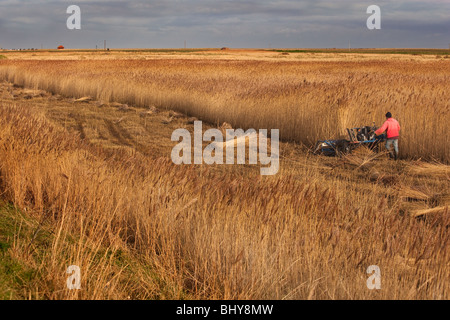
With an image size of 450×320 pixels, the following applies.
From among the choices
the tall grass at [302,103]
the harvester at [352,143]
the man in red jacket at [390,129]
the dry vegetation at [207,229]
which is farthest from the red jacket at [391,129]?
the tall grass at [302,103]

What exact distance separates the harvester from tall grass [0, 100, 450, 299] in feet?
15.0

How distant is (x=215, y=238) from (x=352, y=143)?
6.37 metres

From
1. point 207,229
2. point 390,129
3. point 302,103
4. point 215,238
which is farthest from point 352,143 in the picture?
point 215,238

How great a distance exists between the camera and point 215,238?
3.67 metres

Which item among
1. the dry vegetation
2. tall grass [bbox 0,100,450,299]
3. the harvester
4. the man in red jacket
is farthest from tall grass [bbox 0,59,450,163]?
tall grass [bbox 0,100,450,299]

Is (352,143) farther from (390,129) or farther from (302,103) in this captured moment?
(302,103)

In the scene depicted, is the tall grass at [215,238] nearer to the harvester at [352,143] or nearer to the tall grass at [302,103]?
the harvester at [352,143]

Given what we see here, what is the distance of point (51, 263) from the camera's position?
11.2ft

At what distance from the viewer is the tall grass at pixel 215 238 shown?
322 centimetres

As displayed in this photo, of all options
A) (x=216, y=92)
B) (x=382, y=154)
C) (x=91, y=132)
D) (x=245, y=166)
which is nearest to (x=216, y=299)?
(x=245, y=166)

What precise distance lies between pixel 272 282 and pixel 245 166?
559 cm

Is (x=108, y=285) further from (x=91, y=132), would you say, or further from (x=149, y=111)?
(x=149, y=111)

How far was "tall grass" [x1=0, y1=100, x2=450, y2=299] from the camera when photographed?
3.22m

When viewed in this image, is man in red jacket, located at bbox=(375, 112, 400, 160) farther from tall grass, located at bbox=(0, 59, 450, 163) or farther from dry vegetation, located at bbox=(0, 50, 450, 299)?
tall grass, located at bbox=(0, 59, 450, 163)
